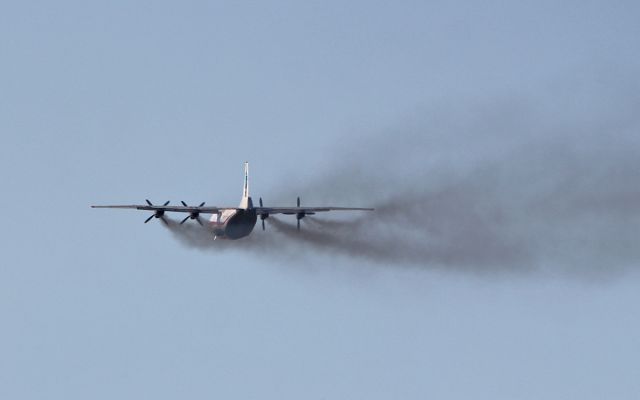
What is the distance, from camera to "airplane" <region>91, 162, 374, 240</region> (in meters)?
170

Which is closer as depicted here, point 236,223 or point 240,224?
point 236,223

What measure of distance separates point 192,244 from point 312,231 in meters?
8.26

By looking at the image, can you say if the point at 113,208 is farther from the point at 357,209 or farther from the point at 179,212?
the point at 357,209

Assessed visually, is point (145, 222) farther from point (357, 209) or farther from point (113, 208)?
point (357, 209)

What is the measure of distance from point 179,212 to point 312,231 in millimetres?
9297

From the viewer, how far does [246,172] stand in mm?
177250

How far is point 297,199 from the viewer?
579 ft

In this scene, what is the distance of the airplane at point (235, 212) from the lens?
170 m

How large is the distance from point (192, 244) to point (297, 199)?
8.19m

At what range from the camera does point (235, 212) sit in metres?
170

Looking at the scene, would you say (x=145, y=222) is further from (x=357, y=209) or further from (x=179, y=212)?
(x=357, y=209)

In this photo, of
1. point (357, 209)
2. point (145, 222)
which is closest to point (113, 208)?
point (145, 222)

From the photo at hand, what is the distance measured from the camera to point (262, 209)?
172 metres

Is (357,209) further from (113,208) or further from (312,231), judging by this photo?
(113,208)
